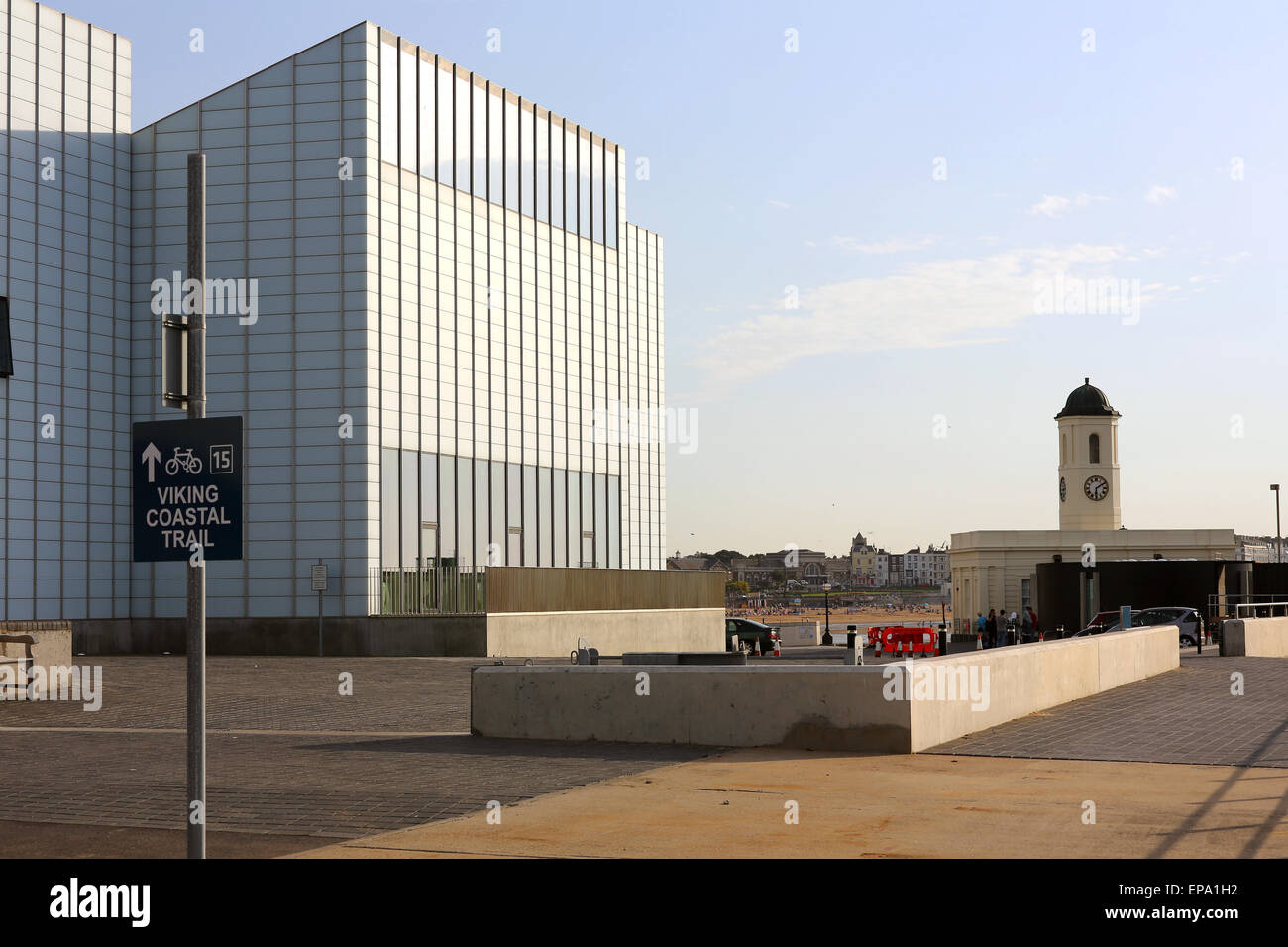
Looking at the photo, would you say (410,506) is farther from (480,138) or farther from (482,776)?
(482,776)

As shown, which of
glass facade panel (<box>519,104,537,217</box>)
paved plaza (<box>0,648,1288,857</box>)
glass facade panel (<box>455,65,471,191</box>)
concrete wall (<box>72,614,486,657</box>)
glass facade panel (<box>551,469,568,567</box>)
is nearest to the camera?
paved plaza (<box>0,648,1288,857</box>)

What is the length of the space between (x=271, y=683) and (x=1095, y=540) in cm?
7246

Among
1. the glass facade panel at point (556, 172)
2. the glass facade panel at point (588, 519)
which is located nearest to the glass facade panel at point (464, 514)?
the glass facade panel at point (588, 519)

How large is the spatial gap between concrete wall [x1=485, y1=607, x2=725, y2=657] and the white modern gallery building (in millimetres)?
3384

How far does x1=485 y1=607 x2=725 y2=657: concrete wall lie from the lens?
134 feet

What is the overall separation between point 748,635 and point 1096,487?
4942cm

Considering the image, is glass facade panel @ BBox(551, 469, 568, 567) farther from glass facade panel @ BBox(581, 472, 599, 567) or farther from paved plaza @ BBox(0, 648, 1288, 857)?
paved plaza @ BBox(0, 648, 1288, 857)

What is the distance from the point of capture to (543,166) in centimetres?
4941

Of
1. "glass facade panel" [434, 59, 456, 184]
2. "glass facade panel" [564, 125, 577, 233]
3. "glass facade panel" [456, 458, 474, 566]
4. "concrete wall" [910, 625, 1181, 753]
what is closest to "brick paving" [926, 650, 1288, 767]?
"concrete wall" [910, 625, 1181, 753]

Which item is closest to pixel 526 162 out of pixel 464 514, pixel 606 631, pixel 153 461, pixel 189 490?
pixel 464 514

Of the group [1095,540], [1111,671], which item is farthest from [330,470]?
[1095,540]

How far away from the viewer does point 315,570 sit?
38594 mm
